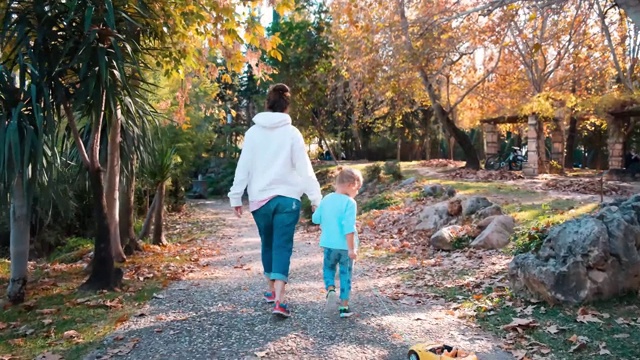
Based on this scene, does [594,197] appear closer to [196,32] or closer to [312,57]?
[196,32]

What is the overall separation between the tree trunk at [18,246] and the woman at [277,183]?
9.83 ft

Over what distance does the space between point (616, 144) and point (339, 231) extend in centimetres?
1853

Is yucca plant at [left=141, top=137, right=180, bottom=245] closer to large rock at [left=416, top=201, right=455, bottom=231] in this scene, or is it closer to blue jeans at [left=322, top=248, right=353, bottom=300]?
large rock at [left=416, top=201, right=455, bottom=231]

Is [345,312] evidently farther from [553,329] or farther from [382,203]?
[382,203]

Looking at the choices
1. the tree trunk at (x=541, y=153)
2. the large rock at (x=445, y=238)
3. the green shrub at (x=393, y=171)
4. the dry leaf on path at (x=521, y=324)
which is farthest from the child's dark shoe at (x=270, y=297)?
the tree trunk at (x=541, y=153)

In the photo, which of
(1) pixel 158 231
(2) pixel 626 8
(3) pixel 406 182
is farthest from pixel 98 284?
(3) pixel 406 182

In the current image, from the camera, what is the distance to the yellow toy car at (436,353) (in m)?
3.67

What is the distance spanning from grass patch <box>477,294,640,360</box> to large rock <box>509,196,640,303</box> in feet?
0.45

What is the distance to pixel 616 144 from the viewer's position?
65.8 feet

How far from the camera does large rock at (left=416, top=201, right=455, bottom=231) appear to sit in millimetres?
10406

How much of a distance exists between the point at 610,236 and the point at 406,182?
12.7 meters

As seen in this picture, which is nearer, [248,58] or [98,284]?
[98,284]

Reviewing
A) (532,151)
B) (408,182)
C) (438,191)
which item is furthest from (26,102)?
(532,151)

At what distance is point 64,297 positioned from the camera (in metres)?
6.43
